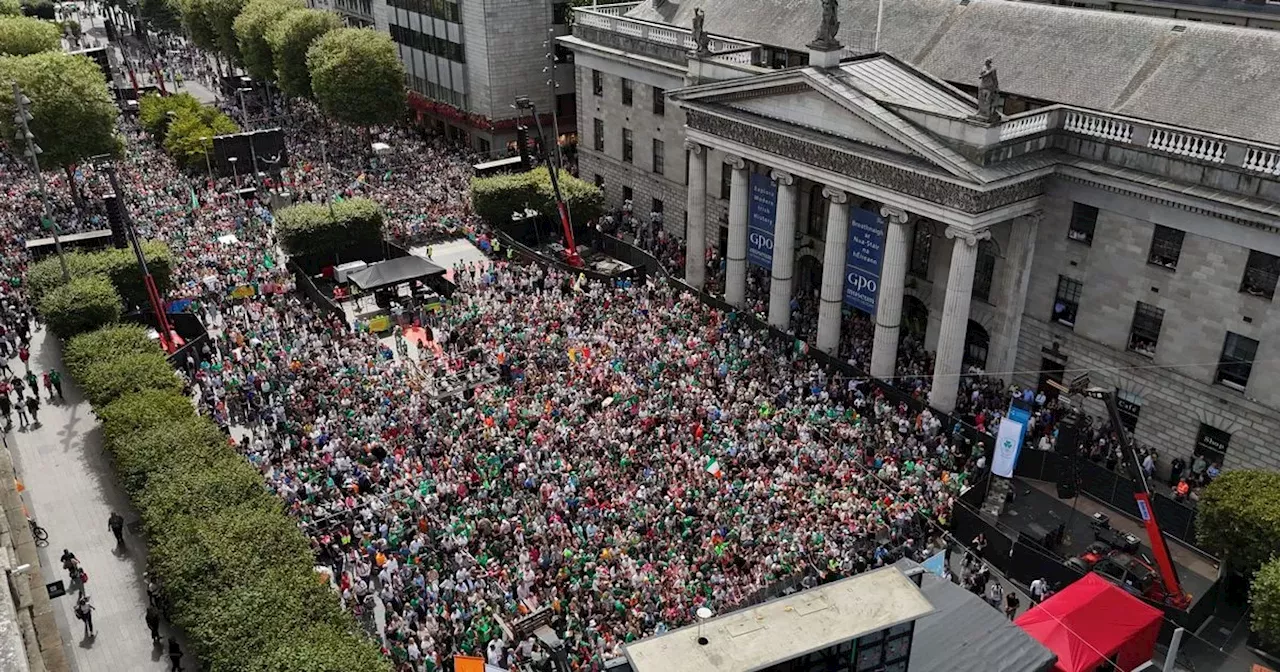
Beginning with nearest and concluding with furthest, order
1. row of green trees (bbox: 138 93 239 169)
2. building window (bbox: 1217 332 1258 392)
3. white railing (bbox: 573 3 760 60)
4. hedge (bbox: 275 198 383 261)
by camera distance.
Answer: building window (bbox: 1217 332 1258 392) < white railing (bbox: 573 3 760 60) < hedge (bbox: 275 198 383 261) < row of green trees (bbox: 138 93 239 169)

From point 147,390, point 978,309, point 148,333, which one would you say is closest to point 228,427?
point 147,390

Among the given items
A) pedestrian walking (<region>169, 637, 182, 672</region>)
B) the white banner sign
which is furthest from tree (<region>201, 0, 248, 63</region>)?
the white banner sign

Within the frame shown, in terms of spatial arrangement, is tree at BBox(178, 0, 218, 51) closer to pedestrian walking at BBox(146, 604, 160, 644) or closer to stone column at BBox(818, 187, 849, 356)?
stone column at BBox(818, 187, 849, 356)

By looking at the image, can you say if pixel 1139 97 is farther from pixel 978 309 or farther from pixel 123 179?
pixel 123 179

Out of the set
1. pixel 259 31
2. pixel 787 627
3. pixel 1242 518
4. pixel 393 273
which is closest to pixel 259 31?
pixel 259 31

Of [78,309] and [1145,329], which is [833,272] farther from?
[78,309]
